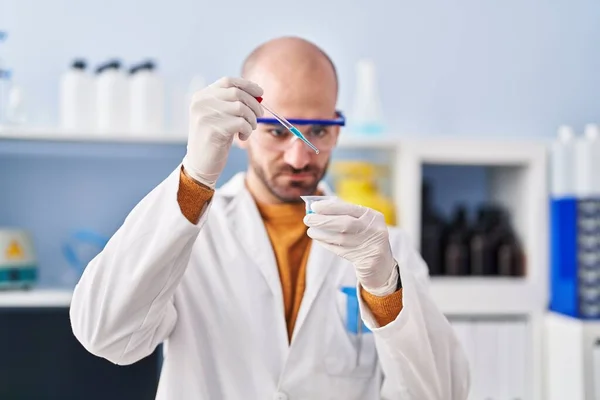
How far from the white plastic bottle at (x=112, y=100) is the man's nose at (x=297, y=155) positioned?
965 millimetres

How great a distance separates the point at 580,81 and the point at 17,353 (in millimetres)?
2137

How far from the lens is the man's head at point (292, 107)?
130cm

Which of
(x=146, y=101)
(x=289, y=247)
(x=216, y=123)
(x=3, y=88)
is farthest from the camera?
(x=3, y=88)

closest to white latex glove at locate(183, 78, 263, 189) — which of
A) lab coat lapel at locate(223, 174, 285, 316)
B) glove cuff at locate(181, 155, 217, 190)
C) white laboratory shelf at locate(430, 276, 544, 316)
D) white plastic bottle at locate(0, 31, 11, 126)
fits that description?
glove cuff at locate(181, 155, 217, 190)

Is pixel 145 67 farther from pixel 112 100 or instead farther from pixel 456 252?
pixel 456 252

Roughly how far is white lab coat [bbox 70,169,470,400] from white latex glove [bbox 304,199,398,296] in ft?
0.23

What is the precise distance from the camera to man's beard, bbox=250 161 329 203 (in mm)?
1321

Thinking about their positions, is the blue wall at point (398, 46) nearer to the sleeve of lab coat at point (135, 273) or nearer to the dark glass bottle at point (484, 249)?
the dark glass bottle at point (484, 249)

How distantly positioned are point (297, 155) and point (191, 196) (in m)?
0.25

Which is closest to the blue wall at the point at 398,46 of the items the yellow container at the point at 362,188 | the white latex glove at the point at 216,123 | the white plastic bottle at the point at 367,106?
the white plastic bottle at the point at 367,106

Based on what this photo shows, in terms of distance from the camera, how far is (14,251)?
83.0 inches

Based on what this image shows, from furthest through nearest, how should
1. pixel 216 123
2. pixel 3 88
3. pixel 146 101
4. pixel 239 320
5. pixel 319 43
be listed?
pixel 319 43 < pixel 3 88 < pixel 146 101 < pixel 239 320 < pixel 216 123

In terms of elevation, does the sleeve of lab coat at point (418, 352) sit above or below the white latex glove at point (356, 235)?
below

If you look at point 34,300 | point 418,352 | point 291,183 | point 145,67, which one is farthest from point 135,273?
point 145,67
